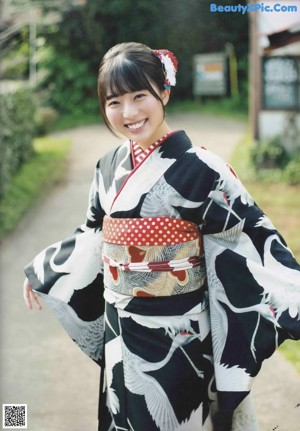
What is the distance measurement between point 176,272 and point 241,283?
22cm

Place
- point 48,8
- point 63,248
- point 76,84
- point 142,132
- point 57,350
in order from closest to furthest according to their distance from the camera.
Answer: point 142,132 → point 63,248 → point 57,350 → point 48,8 → point 76,84

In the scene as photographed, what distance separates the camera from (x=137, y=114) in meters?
2.21

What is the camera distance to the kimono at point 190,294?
2.25 m

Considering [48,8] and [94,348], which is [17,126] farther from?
[94,348]

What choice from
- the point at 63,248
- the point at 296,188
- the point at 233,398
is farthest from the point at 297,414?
the point at 296,188

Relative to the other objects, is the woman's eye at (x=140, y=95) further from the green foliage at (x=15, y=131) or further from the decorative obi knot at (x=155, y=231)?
the green foliage at (x=15, y=131)

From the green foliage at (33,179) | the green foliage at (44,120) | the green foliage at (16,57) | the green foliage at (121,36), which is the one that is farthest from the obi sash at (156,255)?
the green foliage at (44,120)

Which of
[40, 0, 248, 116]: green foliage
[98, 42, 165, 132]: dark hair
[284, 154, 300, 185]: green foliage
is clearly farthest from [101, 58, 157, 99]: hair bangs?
[40, 0, 248, 116]: green foliage

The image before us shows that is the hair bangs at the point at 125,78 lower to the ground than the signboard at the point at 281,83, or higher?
higher

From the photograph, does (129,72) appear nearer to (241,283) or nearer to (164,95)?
(164,95)

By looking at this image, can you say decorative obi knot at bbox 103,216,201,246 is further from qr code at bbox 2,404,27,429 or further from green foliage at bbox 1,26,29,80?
green foliage at bbox 1,26,29,80

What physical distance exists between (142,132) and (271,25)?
7.71 m

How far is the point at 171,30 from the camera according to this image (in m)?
11.6

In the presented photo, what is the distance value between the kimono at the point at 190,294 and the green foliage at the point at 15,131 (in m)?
5.62
